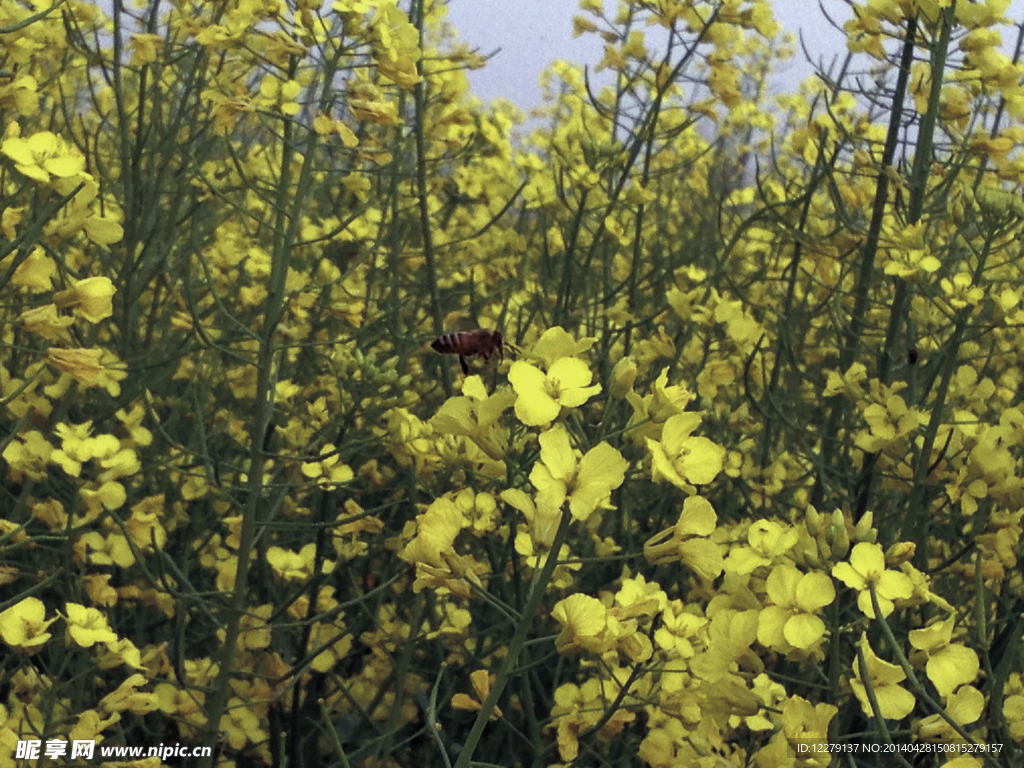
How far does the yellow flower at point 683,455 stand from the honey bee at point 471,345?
1.93ft

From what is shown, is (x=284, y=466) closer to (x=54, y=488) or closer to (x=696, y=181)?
(x=54, y=488)

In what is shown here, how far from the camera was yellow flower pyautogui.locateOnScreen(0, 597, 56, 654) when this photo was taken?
1415mm

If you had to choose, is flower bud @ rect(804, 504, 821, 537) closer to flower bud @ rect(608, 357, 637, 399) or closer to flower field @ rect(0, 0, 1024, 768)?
flower field @ rect(0, 0, 1024, 768)

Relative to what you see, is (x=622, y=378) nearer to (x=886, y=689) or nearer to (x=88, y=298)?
(x=886, y=689)

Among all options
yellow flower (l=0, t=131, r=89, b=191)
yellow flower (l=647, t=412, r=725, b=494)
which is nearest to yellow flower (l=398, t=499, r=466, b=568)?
yellow flower (l=647, t=412, r=725, b=494)

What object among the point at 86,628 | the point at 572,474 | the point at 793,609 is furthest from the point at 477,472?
the point at 86,628

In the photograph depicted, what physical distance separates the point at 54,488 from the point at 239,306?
1.05m

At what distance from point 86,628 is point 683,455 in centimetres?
109

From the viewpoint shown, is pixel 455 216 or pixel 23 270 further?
pixel 455 216

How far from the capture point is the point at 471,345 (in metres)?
1.62

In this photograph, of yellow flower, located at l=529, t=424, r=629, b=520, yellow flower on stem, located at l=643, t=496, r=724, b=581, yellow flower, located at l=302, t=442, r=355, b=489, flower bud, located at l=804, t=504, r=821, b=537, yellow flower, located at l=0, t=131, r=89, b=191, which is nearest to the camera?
yellow flower, located at l=529, t=424, r=629, b=520

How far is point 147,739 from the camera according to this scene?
2.15 m

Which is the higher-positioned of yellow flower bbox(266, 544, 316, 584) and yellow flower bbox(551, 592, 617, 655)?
yellow flower bbox(551, 592, 617, 655)

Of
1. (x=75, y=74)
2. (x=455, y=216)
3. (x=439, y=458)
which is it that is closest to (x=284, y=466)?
(x=439, y=458)
